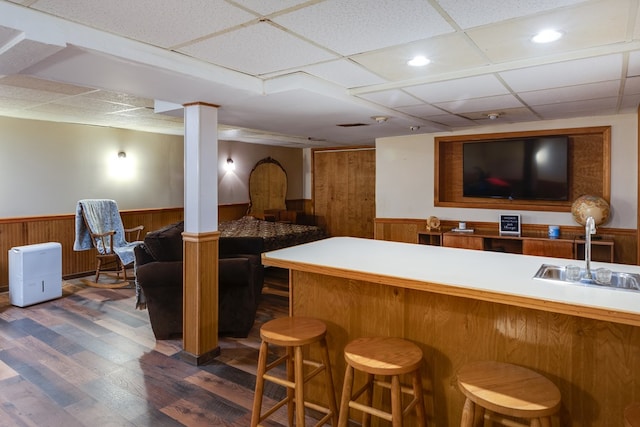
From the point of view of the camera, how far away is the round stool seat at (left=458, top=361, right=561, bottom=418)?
4.69 ft

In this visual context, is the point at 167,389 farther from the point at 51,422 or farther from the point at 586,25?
the point at 586,25

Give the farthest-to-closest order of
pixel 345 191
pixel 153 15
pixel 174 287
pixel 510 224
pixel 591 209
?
pixel 345 191 → pixel 510 224 → pixel 591 209 → pixel 174 287 → pixel 153 15

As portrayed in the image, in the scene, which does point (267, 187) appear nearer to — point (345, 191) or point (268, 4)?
point (345, 191)

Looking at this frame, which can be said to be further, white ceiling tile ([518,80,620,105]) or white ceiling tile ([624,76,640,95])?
white ceiling tile ([518,80,620,105])

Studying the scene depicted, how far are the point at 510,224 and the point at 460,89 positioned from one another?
242 cm

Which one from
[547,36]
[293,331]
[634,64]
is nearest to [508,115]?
[634,64]

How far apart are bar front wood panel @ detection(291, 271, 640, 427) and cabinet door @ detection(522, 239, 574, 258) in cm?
301

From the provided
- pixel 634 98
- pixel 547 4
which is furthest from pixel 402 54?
pixel 634 98

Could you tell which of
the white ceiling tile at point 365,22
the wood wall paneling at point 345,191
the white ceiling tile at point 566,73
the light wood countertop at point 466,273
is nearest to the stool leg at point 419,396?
the light wood countertop at point 466,273

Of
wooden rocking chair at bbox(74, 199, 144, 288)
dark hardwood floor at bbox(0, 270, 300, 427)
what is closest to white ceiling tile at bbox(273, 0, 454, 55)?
dark hardwood floor at bbox(0, 270, 300, 427)

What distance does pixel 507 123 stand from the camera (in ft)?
15.9

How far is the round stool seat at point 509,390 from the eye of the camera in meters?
1.43

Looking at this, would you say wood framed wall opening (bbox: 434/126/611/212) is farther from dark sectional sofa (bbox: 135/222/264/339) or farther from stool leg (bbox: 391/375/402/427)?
stool leg (bbox: 391/375/402/427)

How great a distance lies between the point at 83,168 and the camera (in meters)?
5.93
